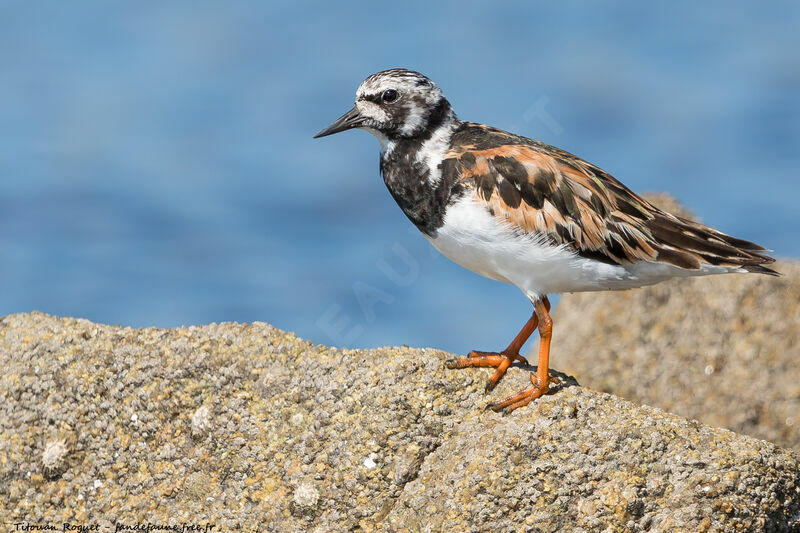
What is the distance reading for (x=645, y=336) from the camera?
7809mm

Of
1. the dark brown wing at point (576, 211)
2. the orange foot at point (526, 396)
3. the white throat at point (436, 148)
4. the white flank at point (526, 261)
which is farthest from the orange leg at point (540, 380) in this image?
the white throat at point (436, 148)

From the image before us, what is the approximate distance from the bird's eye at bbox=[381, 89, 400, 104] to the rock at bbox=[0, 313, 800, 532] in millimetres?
1843

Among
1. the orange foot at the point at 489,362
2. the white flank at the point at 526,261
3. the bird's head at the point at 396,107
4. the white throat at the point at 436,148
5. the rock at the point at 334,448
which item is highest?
the bird's head at the point at 396,107

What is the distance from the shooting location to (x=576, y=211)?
6.07 m

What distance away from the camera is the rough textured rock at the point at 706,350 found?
23.4ft

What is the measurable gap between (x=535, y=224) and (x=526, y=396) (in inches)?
45.2

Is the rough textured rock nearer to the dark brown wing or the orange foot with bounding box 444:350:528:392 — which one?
the dark brown wing

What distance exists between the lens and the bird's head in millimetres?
6500

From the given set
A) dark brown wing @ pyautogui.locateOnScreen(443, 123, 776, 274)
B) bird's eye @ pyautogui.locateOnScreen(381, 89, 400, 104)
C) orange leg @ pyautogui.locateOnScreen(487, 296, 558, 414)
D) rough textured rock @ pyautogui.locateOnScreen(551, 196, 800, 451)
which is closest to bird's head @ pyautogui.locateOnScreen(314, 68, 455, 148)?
bird's eye @ pyautogui.locateOnScreen(381, 89, 400, 104)

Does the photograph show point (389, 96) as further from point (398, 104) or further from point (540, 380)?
point (540, 380)

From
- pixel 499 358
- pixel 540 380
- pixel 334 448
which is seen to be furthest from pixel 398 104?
pixel 334 448

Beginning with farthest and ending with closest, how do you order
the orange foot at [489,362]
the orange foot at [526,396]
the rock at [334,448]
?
the orange foot at [489,362], the orange foot at [526,396], the rock at [334,448]

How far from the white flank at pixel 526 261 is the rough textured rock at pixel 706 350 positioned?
5.15 feet

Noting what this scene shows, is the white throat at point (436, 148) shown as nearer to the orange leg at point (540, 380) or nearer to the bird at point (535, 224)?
the bird at point (535, 224)
